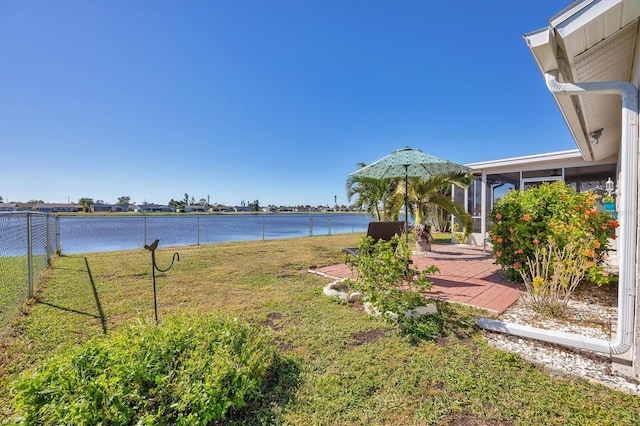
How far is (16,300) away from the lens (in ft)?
11.4

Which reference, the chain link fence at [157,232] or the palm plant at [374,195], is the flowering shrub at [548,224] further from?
the chain link fence at [157,232]

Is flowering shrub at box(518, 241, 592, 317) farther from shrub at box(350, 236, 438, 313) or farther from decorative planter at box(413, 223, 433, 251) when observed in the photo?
decorative planter at box(413, 223, 433, 251)

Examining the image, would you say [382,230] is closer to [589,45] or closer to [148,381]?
[589,45]

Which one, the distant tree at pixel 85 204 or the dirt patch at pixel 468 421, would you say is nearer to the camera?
the dirt patch at pixel 468 421

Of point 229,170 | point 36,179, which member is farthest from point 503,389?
point 36,179

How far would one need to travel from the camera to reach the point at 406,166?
6359 mm

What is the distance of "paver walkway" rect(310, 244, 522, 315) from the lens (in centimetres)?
379

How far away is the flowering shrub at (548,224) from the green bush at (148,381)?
391 centimetres

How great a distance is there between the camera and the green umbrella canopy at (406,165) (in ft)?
19.0

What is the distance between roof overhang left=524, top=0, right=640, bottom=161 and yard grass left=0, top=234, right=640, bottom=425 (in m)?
2.94

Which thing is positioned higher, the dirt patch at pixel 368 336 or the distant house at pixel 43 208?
the distant house at pixel 43 208

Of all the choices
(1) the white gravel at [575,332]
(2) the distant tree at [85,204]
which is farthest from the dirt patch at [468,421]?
(2) the distant tree at [85,204]

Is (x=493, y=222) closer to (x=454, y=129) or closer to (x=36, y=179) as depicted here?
(x=454, y=129)

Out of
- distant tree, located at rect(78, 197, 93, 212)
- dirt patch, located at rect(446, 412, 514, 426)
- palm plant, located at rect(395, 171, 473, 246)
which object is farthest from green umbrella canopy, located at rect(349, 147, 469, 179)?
distant tree, located at rect(78, 197, 93, 212)
